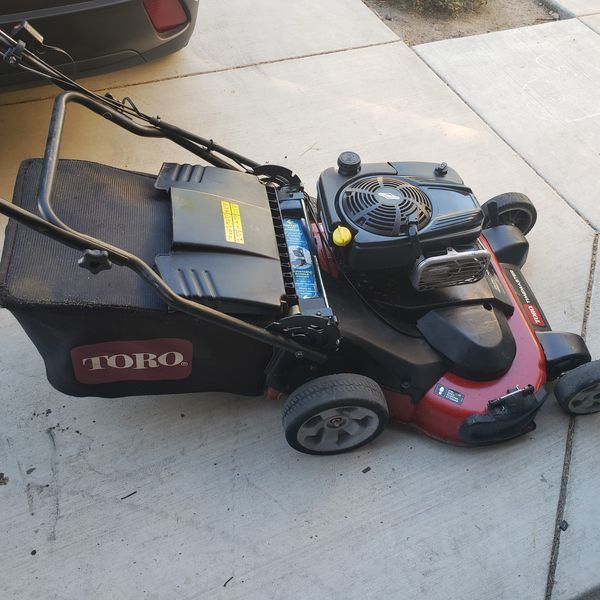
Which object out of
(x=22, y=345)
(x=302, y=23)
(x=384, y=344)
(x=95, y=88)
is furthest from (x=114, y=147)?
(x=384, y=344)

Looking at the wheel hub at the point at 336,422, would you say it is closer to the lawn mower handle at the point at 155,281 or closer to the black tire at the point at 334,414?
the black tire at the point at 334,414

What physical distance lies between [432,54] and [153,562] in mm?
3167

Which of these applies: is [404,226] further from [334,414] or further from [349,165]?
[334,414]

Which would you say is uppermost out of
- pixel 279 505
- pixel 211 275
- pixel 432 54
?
pixel 432 54

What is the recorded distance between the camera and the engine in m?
1.69

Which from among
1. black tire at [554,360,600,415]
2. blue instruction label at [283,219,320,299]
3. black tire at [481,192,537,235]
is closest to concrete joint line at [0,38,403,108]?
Result: black tire at [481,192,537,235]

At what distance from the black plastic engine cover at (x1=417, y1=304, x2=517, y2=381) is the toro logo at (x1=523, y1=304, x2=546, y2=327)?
0.95 ft

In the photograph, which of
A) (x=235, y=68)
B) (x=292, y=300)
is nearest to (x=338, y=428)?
(x=292, y=300)

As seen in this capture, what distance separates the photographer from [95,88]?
10.8 feet

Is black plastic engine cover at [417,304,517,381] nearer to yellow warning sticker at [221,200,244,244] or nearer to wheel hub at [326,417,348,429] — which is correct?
wheel hub at [326,417,348,429]

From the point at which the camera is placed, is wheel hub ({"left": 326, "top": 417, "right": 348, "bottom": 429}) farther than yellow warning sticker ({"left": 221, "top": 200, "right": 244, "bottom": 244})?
Yes

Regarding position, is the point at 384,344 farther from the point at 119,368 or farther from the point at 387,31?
the point at 387,31

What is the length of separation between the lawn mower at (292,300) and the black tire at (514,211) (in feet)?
1.62

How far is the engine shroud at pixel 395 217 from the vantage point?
169 cm
